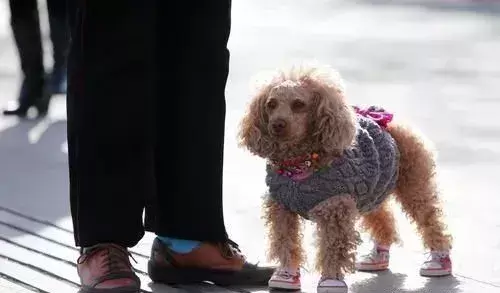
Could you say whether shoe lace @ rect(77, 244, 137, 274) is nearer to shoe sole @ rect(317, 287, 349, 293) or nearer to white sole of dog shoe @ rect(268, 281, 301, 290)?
white sole of dog shoe @ rect(268, 281, 301, 290)

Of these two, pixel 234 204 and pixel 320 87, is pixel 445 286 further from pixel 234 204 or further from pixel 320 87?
pixel 234 204

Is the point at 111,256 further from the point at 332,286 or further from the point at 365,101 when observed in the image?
the point at 365,101

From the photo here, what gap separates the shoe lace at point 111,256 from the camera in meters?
4.32

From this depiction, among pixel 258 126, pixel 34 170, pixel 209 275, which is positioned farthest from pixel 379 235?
pixel 34 170

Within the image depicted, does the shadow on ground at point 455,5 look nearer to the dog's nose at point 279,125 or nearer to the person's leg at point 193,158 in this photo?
the person's leg at point 193,158

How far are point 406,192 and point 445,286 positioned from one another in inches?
14.8

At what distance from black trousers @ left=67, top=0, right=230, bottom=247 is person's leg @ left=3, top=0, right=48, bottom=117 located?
4.46 m

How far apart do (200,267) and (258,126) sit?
1.84 feet

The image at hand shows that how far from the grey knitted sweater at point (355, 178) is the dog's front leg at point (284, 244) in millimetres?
51

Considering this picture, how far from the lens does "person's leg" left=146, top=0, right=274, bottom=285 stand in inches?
174

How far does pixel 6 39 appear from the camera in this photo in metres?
13.1

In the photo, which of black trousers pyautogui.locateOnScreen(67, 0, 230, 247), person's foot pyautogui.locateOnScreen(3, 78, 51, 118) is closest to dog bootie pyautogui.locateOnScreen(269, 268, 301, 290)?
black trousers pyautogui.locateOnScreen(67, 0, 230, 247)

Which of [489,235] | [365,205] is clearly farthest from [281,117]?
[489,235]

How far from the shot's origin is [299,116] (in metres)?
4.28
